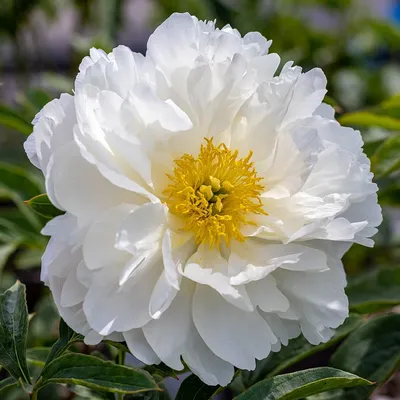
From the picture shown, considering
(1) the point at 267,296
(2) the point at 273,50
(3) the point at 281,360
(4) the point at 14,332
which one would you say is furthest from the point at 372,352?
(2) the point at 273,50

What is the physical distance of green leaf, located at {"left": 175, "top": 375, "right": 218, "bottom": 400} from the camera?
0.44m

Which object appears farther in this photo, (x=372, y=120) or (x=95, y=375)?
(x=372, y=120)

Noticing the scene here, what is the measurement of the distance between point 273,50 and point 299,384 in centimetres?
90

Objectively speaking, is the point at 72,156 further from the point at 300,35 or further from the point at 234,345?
the point at 300,35

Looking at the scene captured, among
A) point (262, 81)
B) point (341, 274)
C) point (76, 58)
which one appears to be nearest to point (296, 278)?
point (341, 274)

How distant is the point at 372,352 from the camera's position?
552 millimetres

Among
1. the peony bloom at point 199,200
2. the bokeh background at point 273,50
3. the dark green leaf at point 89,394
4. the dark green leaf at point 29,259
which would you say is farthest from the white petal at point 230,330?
the dark green leaf at point 29,259

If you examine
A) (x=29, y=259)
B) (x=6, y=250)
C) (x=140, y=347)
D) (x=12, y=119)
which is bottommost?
(x=29, y=259)

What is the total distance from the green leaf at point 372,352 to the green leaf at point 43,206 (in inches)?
11.0

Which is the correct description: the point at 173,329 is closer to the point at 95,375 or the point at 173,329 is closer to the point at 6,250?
the point at 95,375

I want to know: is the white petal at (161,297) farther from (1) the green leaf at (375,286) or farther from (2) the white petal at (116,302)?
(1) the green leaf at (375,286)

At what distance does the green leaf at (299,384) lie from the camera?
0.39 m

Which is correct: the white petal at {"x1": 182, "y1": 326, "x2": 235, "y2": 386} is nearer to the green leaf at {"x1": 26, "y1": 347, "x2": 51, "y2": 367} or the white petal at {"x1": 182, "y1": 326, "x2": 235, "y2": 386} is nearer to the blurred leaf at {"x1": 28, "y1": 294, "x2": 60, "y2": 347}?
the green leaf at {"x1": 26, "y1": 347, "x2": 51, "y2": 367}

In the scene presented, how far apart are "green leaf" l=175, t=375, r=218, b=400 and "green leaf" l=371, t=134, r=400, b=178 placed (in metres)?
0.29
